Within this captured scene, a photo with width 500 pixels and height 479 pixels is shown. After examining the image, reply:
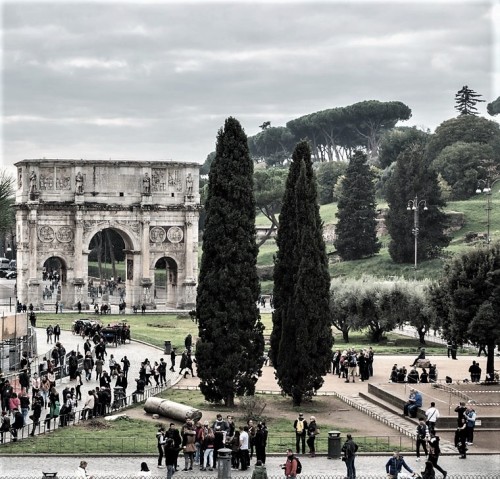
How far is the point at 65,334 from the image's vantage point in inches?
2338

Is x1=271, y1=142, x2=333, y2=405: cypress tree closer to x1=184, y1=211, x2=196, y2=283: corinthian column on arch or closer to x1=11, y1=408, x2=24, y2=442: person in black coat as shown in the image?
x1=11, y1=408, x2=24, y2=442: person in black coat

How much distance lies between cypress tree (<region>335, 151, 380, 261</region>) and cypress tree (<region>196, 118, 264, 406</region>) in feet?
209

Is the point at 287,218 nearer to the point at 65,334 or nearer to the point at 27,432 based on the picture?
the point at 27,432

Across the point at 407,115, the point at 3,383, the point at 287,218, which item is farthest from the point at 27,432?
Answer: the point at 407,115

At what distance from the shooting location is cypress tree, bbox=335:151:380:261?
10006 cm

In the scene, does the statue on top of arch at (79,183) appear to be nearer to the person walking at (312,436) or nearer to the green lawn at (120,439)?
the green lawn at (120,439)

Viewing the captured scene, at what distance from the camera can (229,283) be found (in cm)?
3575

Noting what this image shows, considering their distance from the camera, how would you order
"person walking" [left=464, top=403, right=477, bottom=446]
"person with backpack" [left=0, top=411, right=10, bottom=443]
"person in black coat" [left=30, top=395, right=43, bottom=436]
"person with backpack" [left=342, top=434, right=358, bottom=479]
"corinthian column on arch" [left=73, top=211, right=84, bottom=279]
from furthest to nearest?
1. "corinthian column on arch" [left=73, top=211, right=84, bottom=279]
2. "person in black coat" [left=30, top=395, right=43, bottom=436]
3. "person with backpack" [left=0, top=411, right=10, bottom=443]
4. "person walking" [left=464, top=403, right=477, bottom=446]
5. "person with backpack" [left=342, top=434, right=358, bottom=479]

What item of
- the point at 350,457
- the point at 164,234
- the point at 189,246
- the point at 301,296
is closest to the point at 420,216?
the point at 189,246

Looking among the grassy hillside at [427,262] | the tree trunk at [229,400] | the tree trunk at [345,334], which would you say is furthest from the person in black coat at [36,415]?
the grassy hillside at [427,262]

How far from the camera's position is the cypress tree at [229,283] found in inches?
1398

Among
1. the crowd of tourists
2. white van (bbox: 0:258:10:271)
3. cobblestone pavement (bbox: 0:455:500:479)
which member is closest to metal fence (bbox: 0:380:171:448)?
cobblestone pavement (bbox: 0:455:500:479)

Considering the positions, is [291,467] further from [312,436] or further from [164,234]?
[164,234]

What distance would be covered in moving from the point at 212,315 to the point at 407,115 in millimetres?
130173
